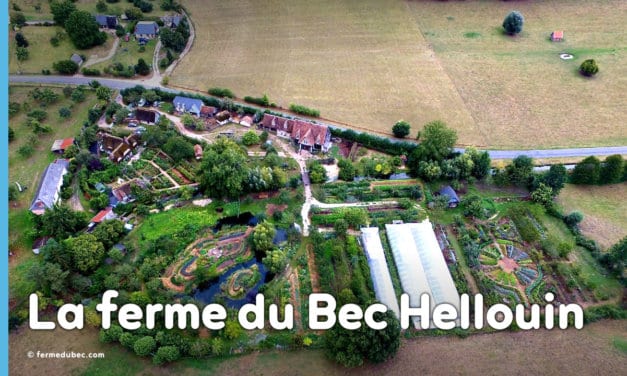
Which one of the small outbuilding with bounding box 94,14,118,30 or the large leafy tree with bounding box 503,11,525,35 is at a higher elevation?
the large leafy tree with bounding box 503,11,525,35

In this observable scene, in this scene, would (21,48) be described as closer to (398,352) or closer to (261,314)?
(261,314)

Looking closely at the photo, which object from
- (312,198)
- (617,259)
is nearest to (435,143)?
(312,198)

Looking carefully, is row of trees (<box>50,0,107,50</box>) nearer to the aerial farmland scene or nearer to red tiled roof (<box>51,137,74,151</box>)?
the aerial farmland scene

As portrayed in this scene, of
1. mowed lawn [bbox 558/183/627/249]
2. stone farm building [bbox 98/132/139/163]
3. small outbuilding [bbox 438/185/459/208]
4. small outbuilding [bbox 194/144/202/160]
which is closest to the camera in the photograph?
mowed lawn [bbox 558/183/627/249]

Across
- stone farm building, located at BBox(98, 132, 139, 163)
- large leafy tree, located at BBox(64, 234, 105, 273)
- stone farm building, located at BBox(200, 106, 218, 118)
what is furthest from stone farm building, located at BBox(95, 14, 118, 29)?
large leafy tree, located at BBox(64, 234, 105, 273)

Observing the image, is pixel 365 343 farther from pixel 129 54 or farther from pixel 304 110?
pixel 129 54
